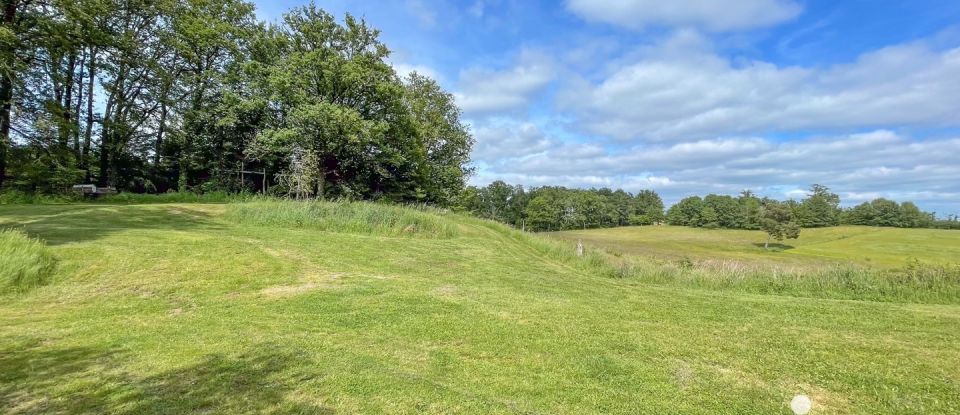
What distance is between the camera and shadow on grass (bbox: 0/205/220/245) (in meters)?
9.30

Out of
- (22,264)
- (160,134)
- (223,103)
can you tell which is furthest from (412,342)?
(160,134)

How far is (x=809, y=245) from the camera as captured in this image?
2224 inches

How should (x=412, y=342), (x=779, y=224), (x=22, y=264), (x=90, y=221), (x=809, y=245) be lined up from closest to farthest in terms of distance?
Answer: (x=412, y=342) → (x=22, y=264) → (x=90, y=221) → (x=809, y=245) → (x=779, y=224)

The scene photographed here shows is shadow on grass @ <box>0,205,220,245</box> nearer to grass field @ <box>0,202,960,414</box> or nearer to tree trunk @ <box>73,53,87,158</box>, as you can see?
grass field @ <box>0,202,960,414</box>

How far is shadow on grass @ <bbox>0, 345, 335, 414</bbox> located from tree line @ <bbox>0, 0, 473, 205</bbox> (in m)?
18.4

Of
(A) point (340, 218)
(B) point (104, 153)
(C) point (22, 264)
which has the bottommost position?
(C) point (22, 264)

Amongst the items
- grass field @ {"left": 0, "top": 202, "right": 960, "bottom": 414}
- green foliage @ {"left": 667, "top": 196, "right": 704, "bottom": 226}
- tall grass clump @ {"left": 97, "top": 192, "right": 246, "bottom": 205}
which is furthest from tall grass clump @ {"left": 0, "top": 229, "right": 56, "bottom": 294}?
green foliage @ {"left": 667, "top": 196, "right": 704, "bottom": 226}

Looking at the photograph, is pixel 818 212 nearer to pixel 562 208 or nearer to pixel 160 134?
pixel 562 208

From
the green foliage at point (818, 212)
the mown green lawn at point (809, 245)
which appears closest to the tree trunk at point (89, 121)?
the mown green lawn at point (809, 245)

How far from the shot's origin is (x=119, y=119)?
2350cm

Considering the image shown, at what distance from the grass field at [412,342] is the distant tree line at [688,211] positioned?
49.5 meters

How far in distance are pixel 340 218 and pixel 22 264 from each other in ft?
29.6

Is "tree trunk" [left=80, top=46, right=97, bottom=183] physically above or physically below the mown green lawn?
above

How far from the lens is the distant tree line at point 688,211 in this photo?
70.2m
